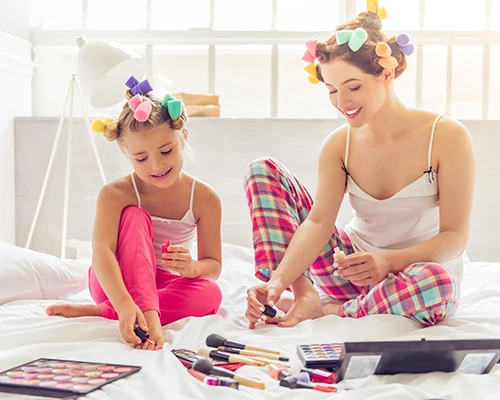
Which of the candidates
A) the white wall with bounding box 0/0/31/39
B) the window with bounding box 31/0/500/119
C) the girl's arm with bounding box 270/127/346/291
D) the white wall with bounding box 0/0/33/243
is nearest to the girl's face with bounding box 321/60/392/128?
the girl's arm with bounding box 270/127/346/291

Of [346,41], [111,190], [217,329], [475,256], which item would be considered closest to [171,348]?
[217,329]

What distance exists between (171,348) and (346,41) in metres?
0.72

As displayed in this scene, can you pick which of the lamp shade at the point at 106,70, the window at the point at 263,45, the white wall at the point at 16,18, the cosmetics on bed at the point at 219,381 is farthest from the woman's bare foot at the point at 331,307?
the white wall at the point at 16,18

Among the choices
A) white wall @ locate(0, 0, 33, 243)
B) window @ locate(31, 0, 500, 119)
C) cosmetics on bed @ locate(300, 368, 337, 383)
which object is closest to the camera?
cosmetics on bed @ locate(300, 368, 337, 383)

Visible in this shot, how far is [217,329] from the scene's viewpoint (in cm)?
136

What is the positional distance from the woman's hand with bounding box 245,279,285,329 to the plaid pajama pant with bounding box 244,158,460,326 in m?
0.16

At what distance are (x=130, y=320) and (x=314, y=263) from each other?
0.54 m

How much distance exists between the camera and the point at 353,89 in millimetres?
1438

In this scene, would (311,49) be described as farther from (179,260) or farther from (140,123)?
(179,260)

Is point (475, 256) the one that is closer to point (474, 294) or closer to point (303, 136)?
point (303, 136)

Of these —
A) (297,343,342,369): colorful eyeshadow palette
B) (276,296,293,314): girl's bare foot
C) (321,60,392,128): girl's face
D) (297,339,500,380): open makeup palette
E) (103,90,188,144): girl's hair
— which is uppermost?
(321,60,392,128): girl's face

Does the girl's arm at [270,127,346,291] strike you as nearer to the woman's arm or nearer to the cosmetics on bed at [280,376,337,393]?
the woman's arm

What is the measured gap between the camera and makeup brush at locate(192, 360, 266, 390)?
99 centimetres

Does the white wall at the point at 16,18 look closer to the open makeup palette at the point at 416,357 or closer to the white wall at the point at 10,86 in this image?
the white wall at the point at 10,86
